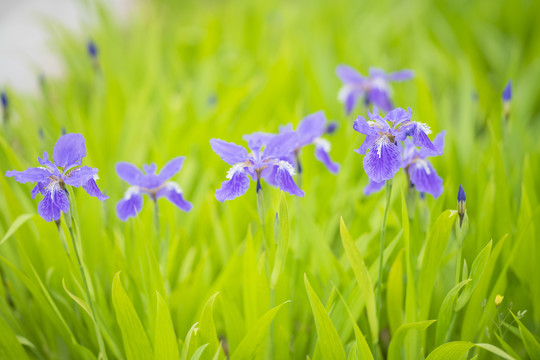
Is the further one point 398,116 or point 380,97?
point 380,97

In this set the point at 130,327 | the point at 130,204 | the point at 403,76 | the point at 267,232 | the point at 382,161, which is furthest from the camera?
the point at 403,76

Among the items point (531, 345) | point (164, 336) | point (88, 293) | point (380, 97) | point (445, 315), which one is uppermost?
point (380, 97)

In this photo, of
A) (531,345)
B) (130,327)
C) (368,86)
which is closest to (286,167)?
(130,327)

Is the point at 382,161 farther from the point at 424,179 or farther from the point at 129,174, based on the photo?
the point at 129,174

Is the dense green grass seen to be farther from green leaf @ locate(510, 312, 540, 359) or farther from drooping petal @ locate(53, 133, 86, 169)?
drooping petal @ locate(53, 133, 86, 169)

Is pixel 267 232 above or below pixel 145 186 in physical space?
below

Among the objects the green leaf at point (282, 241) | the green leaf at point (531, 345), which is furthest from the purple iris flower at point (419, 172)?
the green leaf at point (531, 345)

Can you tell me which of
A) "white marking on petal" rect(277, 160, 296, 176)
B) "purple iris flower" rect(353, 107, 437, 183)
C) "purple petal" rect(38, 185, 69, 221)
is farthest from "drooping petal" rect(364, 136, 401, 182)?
"purple petal" rect(38, 185, 69, 221)

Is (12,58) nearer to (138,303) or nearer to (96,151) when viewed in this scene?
(96,151)
